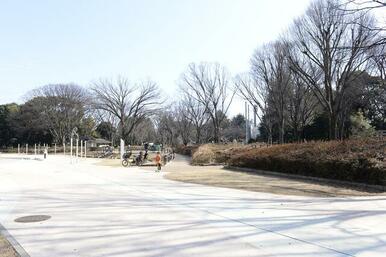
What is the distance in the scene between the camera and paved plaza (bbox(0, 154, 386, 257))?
22.6ft

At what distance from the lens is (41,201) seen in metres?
13.4

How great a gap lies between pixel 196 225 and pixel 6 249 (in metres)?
3.37

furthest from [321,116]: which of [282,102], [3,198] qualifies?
[3,198]

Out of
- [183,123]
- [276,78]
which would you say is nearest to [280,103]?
[276,78]

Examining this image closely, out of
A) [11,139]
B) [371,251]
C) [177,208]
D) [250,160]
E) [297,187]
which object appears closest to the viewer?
[371,251]

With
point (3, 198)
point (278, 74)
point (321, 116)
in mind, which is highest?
point (278, 74)

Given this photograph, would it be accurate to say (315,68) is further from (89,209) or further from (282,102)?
(89,209)

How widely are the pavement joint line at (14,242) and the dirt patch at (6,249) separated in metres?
0.06

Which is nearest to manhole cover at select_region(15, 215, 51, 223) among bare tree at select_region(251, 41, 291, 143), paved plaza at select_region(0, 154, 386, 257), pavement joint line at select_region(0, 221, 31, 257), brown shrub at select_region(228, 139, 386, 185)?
paved plaza at select_region(0, 154, 386, 257)

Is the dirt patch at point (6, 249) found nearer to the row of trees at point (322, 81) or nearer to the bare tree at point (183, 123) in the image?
the row of trees at point (322, 81)

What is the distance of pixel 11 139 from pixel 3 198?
7933 centimetres

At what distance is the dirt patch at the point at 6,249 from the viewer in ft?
22.5

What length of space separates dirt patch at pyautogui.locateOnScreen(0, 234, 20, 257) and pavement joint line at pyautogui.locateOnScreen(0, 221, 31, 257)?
0.19 feet

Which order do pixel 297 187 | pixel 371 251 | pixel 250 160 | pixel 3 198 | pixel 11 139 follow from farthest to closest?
pixel 11 139
pixel 250 160
pixel 297 187
pixel 3 198
pixel 371 251
